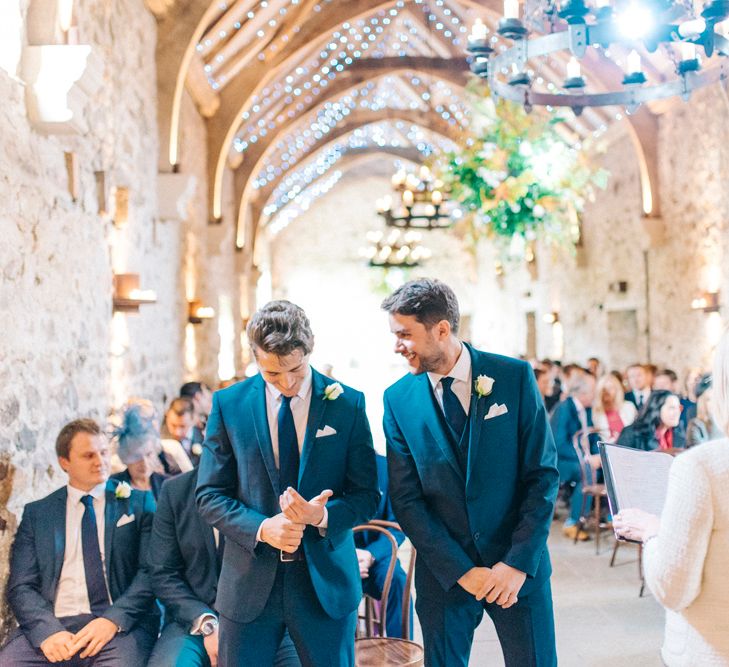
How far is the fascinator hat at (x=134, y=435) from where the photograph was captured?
3.78 metres

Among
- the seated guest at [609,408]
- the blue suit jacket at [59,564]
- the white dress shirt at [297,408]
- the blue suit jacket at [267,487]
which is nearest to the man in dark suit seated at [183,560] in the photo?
the blue suit jacket at [59,564]

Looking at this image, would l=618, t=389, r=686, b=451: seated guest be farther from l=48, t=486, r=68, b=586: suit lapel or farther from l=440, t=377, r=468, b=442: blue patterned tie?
l=48, t=486, r=68, b=586: suit lapel

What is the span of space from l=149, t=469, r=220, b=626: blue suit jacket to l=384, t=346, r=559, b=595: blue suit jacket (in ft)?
2.85

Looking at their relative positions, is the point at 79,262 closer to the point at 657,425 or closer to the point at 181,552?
the point at 181,552

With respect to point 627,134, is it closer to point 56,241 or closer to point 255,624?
point 56,241

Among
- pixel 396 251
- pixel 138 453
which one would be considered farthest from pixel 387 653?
pixel 396 251

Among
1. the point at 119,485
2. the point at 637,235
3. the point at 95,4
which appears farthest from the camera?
→ the point at 637,235

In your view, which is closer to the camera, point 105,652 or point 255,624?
point 255,624

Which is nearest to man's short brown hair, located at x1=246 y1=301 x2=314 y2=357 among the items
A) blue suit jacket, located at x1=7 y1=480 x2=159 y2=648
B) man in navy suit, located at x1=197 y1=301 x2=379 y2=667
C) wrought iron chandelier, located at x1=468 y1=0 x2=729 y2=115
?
man in navy suit, located at x1=197 y1=301 x2=379 y2=667

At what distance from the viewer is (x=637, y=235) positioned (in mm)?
10836

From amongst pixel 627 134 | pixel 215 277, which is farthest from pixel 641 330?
pixel 215 277

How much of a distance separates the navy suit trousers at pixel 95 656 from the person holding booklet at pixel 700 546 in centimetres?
183

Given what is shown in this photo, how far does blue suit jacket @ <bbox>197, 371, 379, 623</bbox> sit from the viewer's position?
7.02ft

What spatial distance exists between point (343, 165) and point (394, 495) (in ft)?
54.5
